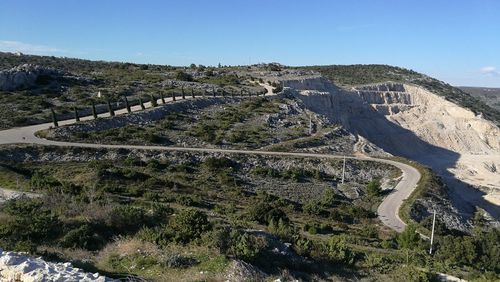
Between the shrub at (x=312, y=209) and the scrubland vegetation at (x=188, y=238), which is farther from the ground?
the scrubland vegetation at (x=188, y=238)

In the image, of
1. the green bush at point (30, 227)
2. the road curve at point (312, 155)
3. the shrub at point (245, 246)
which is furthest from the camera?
the road curve at point (312, 155)

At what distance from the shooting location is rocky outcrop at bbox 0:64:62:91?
205 feet

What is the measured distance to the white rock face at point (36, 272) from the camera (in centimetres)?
1102

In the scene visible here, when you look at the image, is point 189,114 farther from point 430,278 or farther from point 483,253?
point 430,278

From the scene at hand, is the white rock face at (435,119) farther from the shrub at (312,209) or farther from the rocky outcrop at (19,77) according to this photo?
the shrub at (312,209)

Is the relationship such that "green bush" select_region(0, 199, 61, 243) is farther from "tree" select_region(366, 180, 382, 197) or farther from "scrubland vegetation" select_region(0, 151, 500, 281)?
→ "tree" select_region(366, 180, 382, 197)

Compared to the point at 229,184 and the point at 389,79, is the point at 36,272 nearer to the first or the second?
the point at 229,184

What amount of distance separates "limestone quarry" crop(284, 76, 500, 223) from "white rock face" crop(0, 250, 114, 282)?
68.7m

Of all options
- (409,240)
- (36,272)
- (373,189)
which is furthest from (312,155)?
(36,272)

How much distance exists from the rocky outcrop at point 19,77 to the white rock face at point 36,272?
58.4 meters

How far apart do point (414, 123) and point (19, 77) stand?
8216cm

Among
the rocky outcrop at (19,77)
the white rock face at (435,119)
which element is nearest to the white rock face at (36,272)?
the rocky outcrop at (19,77)

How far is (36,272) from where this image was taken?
1117 centimetres

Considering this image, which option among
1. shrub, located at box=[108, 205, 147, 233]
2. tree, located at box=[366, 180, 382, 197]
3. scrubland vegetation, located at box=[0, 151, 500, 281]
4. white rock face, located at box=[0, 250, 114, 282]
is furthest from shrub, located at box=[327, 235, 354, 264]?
tree, located at box=[366, 180, 382, 197]
